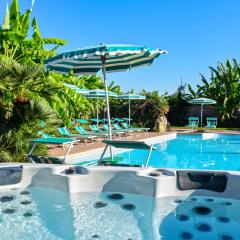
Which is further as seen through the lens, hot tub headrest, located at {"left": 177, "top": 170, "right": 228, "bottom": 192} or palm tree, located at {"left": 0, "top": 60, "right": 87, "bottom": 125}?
palm tree, located at {"left": 0, "top": 60, "right": 87, "bottom": 125}

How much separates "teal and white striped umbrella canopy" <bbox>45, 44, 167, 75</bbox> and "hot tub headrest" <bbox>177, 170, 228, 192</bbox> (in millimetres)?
2968

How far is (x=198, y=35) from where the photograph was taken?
70.4 ft

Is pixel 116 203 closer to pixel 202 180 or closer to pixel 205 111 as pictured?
pixel 202 180

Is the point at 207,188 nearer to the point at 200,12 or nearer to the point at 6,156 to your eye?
the point at 6,156

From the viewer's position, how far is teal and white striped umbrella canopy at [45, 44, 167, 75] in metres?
7.52

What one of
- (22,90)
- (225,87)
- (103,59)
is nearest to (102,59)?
(103,59)

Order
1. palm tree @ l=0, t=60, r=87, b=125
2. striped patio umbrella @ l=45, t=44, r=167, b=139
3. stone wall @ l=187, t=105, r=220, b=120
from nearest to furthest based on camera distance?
striped patio umbrella @ l=45, t=44, r=167, b=139
palm tree @ l=0, t=60, r=87, b=125
stone wall @ l=187, t=105, r=220, b=120

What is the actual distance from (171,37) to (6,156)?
14.3m

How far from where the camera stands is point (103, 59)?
865cm

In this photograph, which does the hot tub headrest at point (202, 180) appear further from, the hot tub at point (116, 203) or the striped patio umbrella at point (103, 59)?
the striped patio umbrella at point (103, 59)

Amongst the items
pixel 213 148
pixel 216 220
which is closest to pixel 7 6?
pixel 216 220

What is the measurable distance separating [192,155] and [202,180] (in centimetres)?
830

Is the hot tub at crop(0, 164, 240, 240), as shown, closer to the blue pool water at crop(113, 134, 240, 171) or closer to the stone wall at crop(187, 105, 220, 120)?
the blue pool water at crop(113, 134, 240, 171)

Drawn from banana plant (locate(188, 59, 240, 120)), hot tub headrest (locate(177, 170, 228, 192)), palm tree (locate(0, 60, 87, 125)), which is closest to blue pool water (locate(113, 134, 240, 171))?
palm tree (locate(0, 60, 87, 125))
